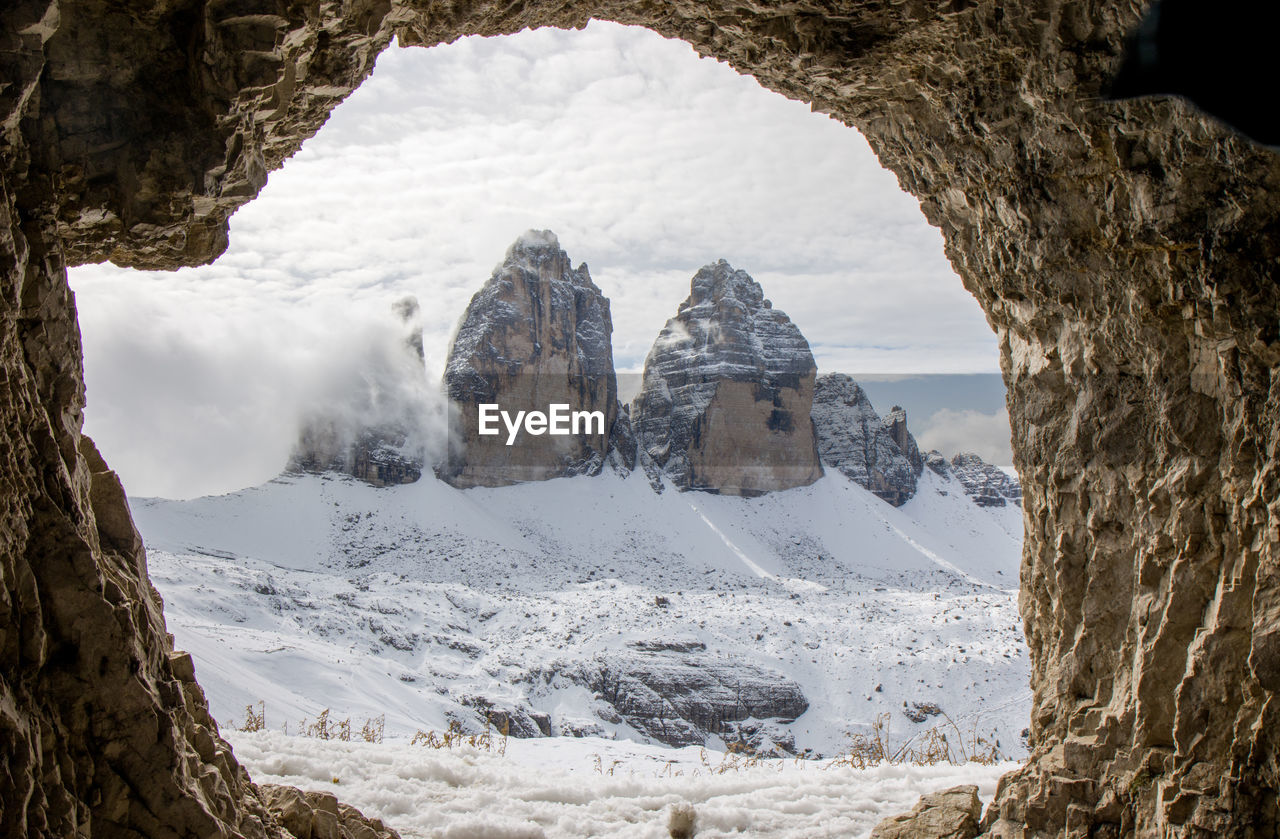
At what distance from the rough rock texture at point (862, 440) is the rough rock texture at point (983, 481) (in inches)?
204

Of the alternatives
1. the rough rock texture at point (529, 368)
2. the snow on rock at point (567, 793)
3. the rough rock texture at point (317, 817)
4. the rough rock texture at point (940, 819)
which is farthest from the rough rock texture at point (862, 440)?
the rough rock texture at point (317, 817)

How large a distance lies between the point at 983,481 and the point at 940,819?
82.7m

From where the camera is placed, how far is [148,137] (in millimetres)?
3107

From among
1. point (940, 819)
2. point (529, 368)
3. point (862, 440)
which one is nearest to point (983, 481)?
point (862, 440)

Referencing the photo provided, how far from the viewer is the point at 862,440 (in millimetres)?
77250

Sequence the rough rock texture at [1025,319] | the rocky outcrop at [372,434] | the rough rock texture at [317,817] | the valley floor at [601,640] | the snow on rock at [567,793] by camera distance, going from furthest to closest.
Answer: the rocky outcrop at [372,434], the valley floor at [601,640], the snow on rock at [567,793], the rough rock texture at [317,817], the rough rock texture at [1025,319]

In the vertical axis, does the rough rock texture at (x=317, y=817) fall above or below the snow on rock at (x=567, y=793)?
above

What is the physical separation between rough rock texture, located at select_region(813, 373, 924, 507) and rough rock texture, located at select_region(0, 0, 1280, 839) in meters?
73.8

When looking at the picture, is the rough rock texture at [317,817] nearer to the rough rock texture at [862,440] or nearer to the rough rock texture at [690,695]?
the rough rock texture at [690,695]

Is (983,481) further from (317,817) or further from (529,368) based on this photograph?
(317,817)

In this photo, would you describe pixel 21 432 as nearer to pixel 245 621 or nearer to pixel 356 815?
pixel 356 815

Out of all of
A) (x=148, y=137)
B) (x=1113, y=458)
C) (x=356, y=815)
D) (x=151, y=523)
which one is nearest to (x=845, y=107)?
(x=1113, y=458)

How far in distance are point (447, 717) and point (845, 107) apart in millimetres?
19695

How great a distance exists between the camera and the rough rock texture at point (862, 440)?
7544 cm
